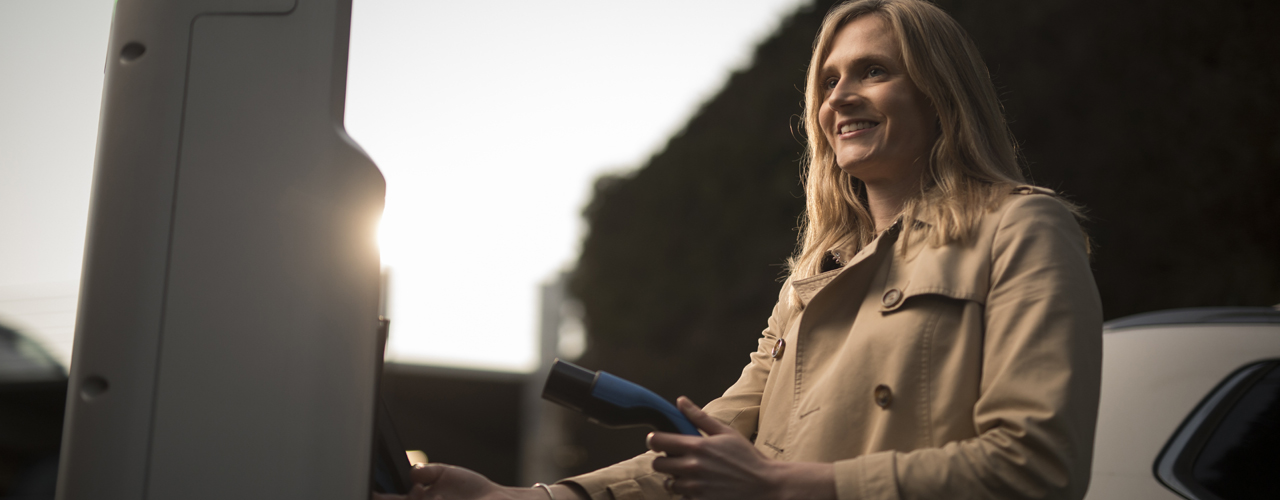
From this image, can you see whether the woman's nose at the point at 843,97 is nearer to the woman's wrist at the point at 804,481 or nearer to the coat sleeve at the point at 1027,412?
the coat sleeve at the point at 1027,412

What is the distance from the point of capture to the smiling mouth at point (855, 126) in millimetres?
2035

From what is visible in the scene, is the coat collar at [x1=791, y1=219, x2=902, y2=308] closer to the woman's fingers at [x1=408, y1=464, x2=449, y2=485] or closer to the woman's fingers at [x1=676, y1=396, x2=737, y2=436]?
the woman's fingers at [x1=676, y1=396, x2=737, y2=436]

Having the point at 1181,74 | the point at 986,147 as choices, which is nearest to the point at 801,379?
the point at 986,147

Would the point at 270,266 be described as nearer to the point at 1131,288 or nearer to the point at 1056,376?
the point at 1056,376

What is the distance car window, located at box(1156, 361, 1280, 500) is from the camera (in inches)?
93.7

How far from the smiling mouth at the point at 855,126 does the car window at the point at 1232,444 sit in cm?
134

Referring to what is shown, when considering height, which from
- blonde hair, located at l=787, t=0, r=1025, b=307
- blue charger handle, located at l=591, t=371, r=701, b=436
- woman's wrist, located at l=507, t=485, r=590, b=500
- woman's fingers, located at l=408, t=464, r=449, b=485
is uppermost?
blonde hair, located at l=787, t=0, r=1025, b=307

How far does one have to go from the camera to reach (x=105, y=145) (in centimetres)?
116

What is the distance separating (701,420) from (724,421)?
20.3 inches

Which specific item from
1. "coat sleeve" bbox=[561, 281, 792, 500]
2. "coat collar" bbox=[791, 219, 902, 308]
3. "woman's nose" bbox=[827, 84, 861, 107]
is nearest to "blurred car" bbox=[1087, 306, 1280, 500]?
"coat sleeve" bbox=[561, 281, 792, 500]

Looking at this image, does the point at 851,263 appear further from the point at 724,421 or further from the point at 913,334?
the point at 724,421

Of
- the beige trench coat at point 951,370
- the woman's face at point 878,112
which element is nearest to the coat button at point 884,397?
the beige trench coat at point 951,370

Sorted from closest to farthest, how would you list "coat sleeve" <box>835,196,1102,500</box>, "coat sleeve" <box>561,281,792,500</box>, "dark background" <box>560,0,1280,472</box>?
"coat sleeve" <box>835,196,1102,500</box>, "coat sleeve" <box>561,281,792,500</box>, "dark background" <box>560,0,1280,472</box>

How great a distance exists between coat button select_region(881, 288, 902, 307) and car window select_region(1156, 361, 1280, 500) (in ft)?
4.31
